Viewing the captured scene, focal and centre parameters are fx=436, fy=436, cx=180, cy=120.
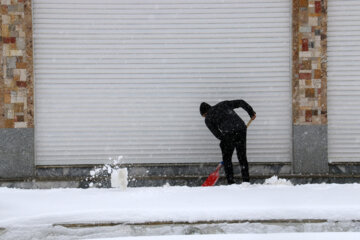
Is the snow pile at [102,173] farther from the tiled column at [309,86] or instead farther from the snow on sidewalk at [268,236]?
the snow on sidewalk at [268,236]

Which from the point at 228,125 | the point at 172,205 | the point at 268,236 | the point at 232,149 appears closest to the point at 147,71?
the point at 228,125

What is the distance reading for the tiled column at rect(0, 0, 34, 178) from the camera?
28.7 ft

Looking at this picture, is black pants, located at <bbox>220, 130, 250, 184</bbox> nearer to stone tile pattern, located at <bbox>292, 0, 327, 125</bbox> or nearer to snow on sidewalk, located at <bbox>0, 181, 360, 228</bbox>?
stone tile pattern, located at <bbox>292, 0, 327, 125</bbox>

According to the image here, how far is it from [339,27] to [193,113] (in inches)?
138

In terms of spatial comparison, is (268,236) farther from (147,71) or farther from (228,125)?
(147,71)

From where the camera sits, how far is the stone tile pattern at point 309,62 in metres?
8.88

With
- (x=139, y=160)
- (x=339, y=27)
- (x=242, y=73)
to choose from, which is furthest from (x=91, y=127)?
(x=339, y=27)

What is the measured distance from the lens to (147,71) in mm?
9062

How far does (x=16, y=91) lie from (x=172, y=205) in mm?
5180

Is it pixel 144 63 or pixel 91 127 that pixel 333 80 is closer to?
pixel 144 63

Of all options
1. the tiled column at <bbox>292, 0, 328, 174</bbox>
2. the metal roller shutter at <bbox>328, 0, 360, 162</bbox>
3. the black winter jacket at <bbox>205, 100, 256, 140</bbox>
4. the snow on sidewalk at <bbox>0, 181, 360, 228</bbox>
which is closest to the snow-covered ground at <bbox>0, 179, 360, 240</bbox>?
the snow on sidewalk at <bbox>0, 181, 360, 228</bbox>

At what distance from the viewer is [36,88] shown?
898 centimetres

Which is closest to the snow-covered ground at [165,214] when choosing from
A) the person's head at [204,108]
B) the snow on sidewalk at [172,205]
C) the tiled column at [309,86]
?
the snow on sidewalk at [172,205]

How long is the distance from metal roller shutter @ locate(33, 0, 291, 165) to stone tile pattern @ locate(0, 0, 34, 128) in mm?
227
